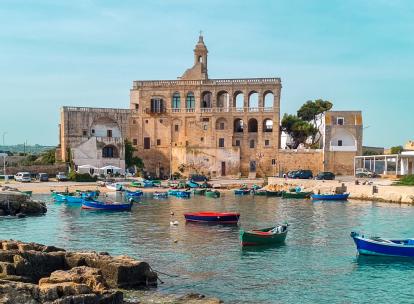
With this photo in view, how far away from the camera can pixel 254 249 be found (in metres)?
30.1

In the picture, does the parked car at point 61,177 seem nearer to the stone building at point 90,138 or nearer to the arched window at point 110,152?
the stone building at point 90,138

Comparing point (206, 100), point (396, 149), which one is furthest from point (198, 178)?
point (396, 149)

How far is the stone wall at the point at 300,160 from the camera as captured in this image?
72.0m

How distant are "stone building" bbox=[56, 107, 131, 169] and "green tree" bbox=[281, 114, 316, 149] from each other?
21.4 m

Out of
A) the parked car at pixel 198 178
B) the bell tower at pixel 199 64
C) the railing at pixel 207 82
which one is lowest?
the parked car at pixel 198 178

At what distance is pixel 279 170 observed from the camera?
73.3m

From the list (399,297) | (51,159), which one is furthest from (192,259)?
(51,159)

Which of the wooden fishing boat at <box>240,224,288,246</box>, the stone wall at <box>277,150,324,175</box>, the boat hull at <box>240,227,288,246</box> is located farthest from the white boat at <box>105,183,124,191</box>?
the boat hull at <box>240,227,288,246</box>

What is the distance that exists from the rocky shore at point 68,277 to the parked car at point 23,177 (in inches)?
1743

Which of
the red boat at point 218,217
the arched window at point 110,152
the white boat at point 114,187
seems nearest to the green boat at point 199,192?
the white boat at point 114,187

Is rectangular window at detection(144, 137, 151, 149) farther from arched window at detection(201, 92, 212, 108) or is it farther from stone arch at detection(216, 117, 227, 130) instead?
stone arch at detection(216, 117, 227, 130)

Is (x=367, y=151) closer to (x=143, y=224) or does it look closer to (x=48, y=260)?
(x=143, y=224)


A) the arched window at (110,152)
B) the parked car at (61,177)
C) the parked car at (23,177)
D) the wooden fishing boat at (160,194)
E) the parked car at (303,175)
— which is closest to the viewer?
the wooden fishing boat at (160,194)

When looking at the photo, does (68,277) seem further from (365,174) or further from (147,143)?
(147,143)
